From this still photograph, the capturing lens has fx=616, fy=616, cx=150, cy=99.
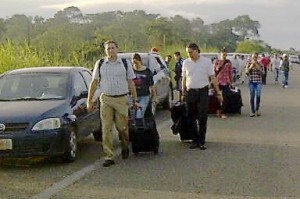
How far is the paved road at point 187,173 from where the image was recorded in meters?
7.27

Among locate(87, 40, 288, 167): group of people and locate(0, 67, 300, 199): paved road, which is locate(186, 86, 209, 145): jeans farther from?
locate(0, 67, 300, 199): paved road

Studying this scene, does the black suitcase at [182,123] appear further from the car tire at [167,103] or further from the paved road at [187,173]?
the car tire at [167,103]

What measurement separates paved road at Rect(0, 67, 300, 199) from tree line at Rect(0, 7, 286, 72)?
9878mm

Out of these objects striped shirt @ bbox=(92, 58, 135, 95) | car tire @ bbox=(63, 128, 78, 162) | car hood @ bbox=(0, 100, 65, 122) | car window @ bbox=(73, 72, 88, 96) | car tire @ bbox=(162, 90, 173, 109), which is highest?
striped shirt @ bbox=(92, 58, 135, 95)

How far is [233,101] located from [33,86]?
7.02 meters

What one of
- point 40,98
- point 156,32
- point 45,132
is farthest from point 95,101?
point 156,32

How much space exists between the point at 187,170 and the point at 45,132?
2069 mm

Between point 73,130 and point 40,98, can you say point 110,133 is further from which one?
point 40,98

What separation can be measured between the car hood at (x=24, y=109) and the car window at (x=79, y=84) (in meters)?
0.73

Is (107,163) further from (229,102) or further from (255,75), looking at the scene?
(255,75)

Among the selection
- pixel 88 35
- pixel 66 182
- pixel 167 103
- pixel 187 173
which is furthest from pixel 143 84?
pixel 88 35

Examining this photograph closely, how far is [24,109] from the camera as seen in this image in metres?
8.98

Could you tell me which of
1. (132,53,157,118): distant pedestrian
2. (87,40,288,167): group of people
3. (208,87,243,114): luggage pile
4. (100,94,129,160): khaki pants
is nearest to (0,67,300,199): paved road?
(100,94,129,160): khaki pants

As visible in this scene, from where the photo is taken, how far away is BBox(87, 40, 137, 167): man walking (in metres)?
9.16
